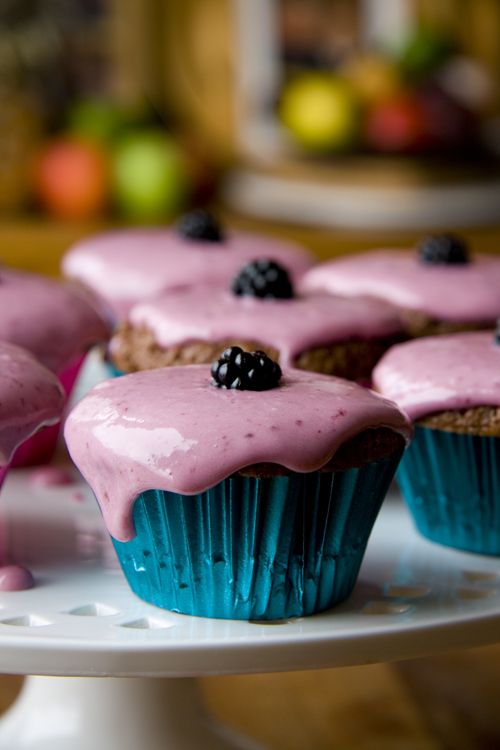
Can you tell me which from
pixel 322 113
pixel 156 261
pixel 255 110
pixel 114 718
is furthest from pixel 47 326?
pixel 255 110

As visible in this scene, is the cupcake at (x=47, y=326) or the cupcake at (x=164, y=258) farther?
the cupcake at (x=164, y=258)

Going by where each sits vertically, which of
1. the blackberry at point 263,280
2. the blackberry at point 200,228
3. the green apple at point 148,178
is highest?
the blackberry at point 263,280

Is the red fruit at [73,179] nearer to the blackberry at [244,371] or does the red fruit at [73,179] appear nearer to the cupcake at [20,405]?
the cupcake at [20,405]

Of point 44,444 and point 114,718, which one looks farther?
point 44,444

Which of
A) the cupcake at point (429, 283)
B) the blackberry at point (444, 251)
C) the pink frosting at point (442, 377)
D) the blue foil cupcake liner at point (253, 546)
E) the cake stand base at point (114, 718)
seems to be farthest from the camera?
the blackberry at point (444, 251)

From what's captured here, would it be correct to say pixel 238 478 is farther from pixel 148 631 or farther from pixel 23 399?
pixel 23 399

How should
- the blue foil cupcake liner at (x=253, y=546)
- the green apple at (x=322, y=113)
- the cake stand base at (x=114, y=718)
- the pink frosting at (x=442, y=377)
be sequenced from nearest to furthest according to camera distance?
the blue foil cupcake liner at (x=253, y=546)
the pink frosting at (x=442, y=377)
the cake stand base at (x=114, y=718)
the green apple at (x=322, y=113)

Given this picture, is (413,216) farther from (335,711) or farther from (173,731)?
(173,731)

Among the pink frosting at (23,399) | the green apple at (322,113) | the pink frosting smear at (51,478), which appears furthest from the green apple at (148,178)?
the pink frosting at (23,399)
